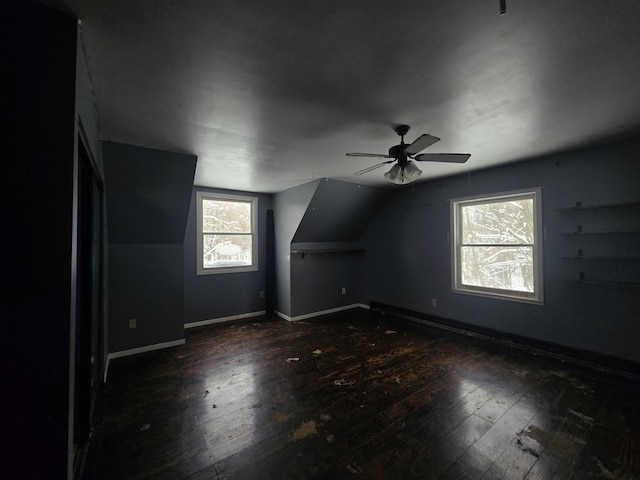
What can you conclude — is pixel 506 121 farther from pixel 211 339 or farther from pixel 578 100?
pixel 211 339

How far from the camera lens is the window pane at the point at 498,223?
3.45m

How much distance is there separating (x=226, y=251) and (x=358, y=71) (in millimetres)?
3965

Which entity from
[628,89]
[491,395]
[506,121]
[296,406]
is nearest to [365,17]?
[506,121]

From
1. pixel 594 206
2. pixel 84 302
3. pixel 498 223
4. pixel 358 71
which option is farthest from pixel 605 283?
pixel 84 302

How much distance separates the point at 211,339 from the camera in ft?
12.5

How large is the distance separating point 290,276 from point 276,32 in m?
3.86

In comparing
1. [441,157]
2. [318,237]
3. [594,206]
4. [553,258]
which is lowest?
[553,258]

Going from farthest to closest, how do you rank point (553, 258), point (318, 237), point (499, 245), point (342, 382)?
point (318, 237), point (499, 245), point (553, 258), point (342, 382)

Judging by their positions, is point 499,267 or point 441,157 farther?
point 499,267

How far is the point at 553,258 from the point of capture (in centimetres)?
315

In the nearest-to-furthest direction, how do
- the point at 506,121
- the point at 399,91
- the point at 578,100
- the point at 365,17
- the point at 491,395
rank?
1. the point at 365,17
2. the point at 399,91
3. the point at 578,100
4. the point at 506,121
5. the point at 491,395

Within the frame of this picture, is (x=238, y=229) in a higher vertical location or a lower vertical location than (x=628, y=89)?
lower

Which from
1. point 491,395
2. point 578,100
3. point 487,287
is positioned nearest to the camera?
point 578,100

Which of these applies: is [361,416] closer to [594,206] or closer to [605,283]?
[605,283]
